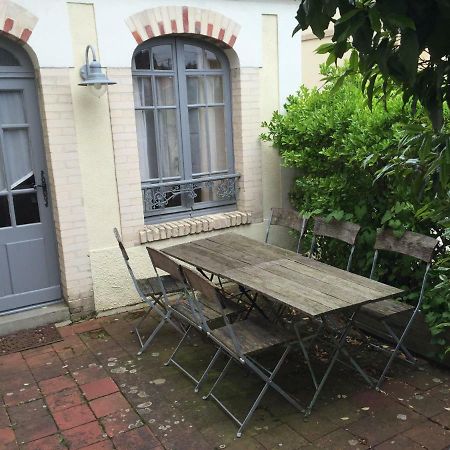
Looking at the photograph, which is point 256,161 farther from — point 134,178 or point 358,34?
point 358,34

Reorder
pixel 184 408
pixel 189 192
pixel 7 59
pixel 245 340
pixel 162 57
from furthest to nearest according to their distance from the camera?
pixel 189 192, pixel 162 57, pixel 7 59, pixel 184 408, pixel 245 340

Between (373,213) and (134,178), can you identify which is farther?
(134,178)

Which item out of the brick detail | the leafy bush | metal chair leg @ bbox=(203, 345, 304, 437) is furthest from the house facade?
metal chair leg @ bbox=(203, 345, 304, 437)

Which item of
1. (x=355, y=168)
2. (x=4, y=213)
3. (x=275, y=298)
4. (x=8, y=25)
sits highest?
(x=8, y=25)

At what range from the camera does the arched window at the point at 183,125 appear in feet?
18.9

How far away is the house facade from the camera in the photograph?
5090mm

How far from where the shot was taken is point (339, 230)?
4.84 metres

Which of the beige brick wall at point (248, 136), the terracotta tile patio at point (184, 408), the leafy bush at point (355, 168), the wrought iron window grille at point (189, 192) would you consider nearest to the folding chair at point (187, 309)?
the terracotta tile patio at point (184, 408)

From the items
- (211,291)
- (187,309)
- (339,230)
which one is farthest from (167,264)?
(339,230)

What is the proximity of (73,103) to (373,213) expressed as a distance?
3068 mm

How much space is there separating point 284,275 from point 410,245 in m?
1.04

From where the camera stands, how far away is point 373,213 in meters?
4.92

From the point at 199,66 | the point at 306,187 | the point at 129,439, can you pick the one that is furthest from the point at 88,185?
the point at 129,439

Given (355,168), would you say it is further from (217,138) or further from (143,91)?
(143,91)
